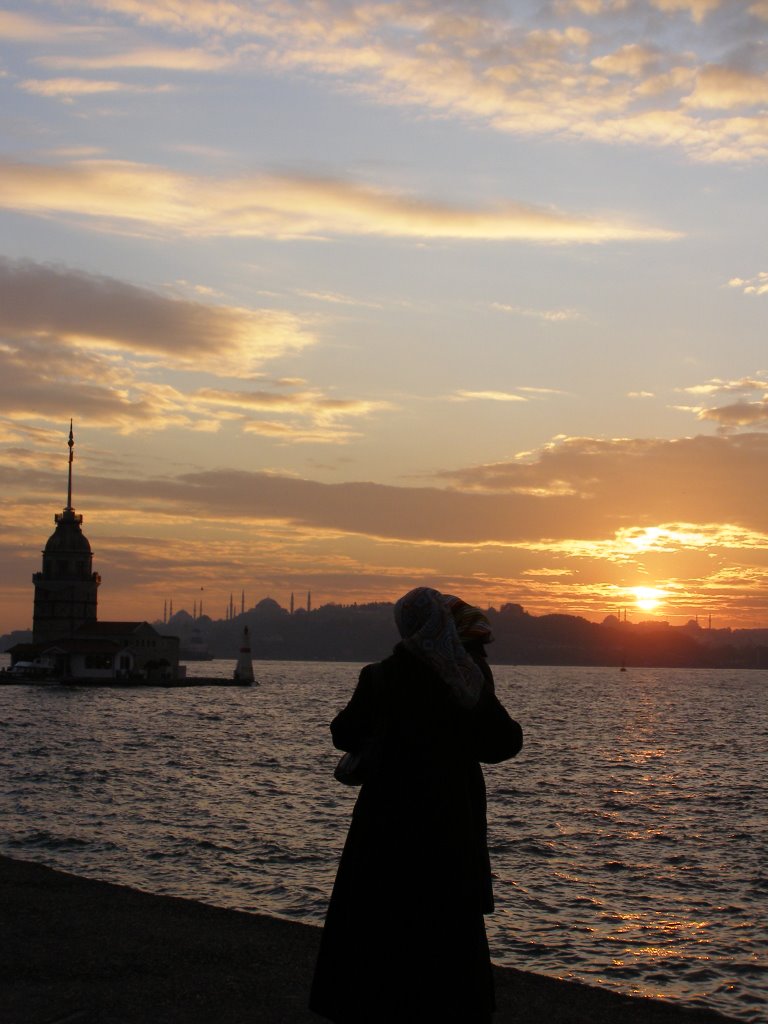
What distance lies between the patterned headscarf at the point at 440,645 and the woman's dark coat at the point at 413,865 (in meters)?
0.09

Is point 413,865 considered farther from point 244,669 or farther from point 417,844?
point 244,669

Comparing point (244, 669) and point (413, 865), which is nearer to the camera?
point (413, 865)

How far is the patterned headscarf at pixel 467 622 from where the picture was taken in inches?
240

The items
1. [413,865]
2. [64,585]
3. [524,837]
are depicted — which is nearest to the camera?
[413,865]

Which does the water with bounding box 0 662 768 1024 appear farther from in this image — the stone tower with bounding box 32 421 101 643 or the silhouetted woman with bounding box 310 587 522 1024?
the stone tower with bounding box 32 421 101 643

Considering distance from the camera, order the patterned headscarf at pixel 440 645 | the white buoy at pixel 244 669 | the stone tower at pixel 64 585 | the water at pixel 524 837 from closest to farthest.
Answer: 1. the patterned headscarf at pixel 440 645
2. the water at pixel 524 837
3. the stone tower at pixel 64 585
4. the white buoy at pixel 244 669

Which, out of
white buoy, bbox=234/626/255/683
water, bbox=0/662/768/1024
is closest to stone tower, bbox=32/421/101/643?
white buoy, bbox=234/626/255/683

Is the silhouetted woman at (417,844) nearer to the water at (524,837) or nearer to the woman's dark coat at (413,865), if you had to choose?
the woman's dark coat at (413,865)

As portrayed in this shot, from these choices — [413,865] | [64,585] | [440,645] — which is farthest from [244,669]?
[440,645]

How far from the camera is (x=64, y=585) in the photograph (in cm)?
13988

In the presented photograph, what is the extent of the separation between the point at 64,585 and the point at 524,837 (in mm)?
119661

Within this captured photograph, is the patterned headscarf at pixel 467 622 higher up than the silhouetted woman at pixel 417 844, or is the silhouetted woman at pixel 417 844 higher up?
the patterned headscarf at pixel 467 622

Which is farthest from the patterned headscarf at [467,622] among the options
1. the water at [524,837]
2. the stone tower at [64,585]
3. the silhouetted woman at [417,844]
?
the stone tower at [64,585]

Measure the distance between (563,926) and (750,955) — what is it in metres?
2.93
